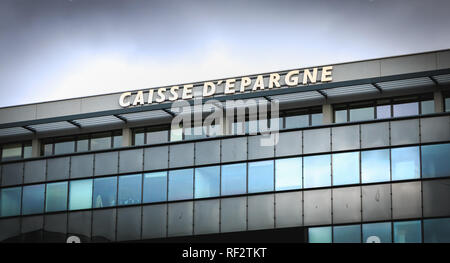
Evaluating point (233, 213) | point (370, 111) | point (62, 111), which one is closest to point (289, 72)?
point (370, 111)

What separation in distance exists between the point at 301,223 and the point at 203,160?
811 cm

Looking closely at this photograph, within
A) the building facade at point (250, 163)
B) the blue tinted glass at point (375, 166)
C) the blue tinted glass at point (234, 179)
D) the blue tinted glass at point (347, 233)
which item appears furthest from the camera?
the blue tinted glass at point (234, 179)

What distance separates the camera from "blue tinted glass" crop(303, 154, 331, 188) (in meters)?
50.3

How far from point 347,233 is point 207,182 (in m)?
9.96

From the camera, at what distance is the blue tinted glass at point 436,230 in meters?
Answer: 46.4

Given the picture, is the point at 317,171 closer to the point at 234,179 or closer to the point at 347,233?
the point at 347,233

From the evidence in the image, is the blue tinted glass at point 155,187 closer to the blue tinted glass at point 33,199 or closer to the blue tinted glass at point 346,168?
the blue tinted glass at point 33,199

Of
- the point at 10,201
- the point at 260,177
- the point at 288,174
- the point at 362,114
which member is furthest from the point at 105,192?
the point at 362,114

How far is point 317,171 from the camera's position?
166 feet

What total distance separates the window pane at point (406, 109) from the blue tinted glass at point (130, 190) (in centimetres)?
1770

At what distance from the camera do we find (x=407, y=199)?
48.0 m

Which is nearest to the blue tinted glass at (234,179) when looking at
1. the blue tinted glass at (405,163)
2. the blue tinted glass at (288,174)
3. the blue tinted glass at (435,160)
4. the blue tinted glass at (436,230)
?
the blue tinted glass at (288,174)

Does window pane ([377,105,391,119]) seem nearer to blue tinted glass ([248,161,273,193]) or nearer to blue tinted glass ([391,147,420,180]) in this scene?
blue tinted glass ([391,147,420,180])

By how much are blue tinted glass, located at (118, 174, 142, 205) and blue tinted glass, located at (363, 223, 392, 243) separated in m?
15.7
